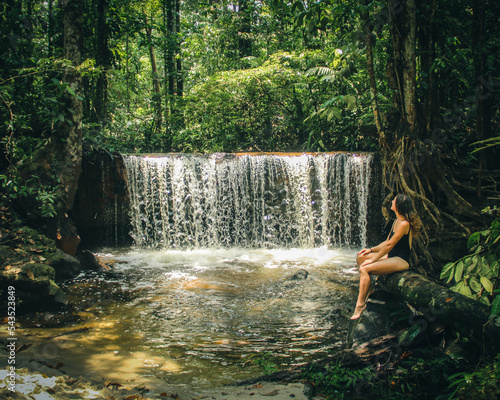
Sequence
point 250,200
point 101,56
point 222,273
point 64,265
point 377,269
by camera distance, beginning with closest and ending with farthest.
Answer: point 377,269 < point 64,265 < point 222,273 < point 101,56 < point 250,200

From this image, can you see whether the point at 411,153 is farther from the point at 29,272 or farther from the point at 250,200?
the point at 29,272

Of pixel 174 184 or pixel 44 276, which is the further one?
pixel 174 184

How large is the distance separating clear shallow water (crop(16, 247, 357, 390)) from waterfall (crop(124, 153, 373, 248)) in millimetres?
1700

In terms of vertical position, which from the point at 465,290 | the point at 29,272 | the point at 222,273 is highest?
the point at 465,290

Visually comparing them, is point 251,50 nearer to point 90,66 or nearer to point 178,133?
point 178,133

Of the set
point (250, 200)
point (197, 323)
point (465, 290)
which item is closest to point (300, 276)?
point (197, 323)

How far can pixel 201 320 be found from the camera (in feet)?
15.7

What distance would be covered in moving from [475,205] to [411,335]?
4.53 m

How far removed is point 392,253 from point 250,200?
20.3 feet

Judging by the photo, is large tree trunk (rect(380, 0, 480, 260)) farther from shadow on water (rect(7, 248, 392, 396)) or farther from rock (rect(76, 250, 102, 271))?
rock (rect(76, 250, 102, 271))

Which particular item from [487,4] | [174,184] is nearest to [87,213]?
[174,184]

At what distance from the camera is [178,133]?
1404cm

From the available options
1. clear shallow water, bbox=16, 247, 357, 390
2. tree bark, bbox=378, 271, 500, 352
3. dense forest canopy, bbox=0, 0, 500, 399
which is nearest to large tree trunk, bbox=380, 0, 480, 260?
dense forest canopy, bbox=0, 0, 500, 399

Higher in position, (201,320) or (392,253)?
(392,253)
